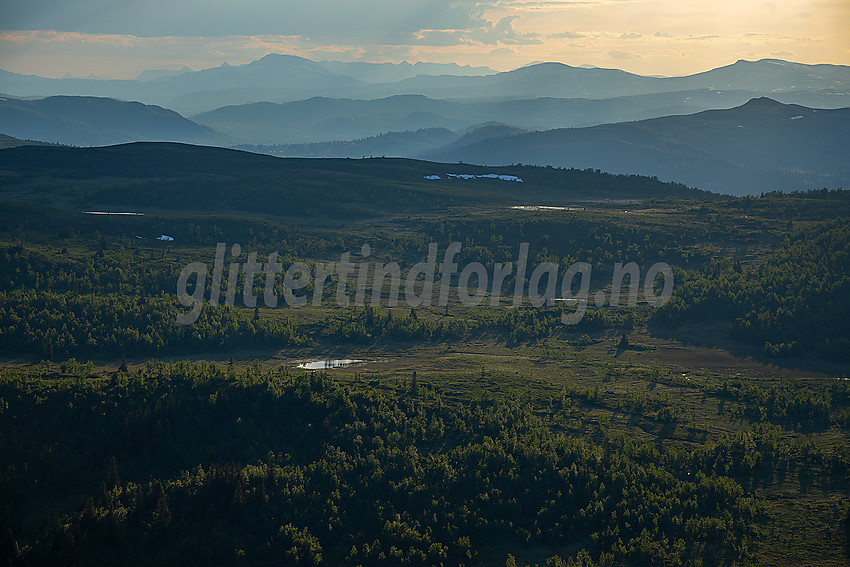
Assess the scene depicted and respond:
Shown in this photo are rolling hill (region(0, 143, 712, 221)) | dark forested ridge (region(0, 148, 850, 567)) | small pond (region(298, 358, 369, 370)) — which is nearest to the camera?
dark forested ridge (region(0, 148, 850, 567))

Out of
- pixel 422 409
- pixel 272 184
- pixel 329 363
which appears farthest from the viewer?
pixel 272 184

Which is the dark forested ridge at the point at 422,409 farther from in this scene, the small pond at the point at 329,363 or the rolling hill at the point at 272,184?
the rolling hill at the point at 272,184

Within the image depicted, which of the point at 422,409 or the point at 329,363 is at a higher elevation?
the point at 422,409

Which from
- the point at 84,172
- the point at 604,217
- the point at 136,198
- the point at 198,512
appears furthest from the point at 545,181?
the point at 198,512

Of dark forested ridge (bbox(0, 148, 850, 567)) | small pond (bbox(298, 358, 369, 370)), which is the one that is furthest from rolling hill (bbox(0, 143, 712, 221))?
small pond (bbox(298, 358, 369, 370))

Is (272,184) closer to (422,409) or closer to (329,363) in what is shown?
(329,363)

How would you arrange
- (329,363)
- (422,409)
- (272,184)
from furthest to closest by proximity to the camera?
(272,184) → (329,363) → (422,409)

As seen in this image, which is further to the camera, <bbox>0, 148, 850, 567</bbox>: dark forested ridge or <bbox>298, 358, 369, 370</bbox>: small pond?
<bbox>298, 358, 369, 370</bbox>: small pond

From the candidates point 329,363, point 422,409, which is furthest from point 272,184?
point 422,409

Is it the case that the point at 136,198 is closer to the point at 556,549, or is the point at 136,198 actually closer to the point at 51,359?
the point at 51,359

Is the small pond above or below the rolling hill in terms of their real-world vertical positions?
below

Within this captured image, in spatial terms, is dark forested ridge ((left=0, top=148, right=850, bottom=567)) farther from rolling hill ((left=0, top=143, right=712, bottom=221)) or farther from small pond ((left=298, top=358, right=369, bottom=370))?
rolling hill ((left=0, top=143, right=712, bottom=221))
